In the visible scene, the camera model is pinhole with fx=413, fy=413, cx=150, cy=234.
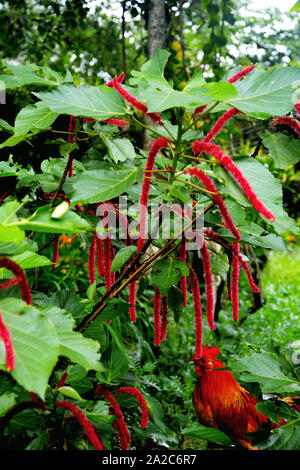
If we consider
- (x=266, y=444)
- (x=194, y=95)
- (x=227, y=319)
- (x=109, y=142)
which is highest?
(x=194, y=95)

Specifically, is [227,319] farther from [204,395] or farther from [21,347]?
[21,347]

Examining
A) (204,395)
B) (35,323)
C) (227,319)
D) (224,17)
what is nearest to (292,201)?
(227,319)

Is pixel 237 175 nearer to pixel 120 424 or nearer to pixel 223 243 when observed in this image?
pixel 223 243

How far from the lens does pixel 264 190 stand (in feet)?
1.85

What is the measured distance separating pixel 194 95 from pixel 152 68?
9cm

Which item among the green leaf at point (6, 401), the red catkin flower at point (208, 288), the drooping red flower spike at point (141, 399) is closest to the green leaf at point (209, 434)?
the drooping red flower spike at point (141, 399)

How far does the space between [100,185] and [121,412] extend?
43 cm

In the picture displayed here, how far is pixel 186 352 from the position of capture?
224cm

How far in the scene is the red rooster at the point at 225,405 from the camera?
124 centimetres

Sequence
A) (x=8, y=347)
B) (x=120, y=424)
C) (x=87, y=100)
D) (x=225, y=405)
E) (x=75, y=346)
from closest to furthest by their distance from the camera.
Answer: (x=8, y=347) < (x=75, y=346) < (x=87, y=100) < (x=120, y=424) < (x=225, y=405)

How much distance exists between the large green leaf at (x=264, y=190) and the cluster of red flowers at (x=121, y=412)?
16.4 inches

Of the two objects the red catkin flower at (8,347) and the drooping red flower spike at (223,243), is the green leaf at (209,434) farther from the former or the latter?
the red catkin flower at (8,347)

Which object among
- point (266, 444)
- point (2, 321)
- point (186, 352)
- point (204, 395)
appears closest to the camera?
point (2, 321)

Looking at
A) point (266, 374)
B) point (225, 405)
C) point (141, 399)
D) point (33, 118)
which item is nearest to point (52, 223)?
point (33, 118)
